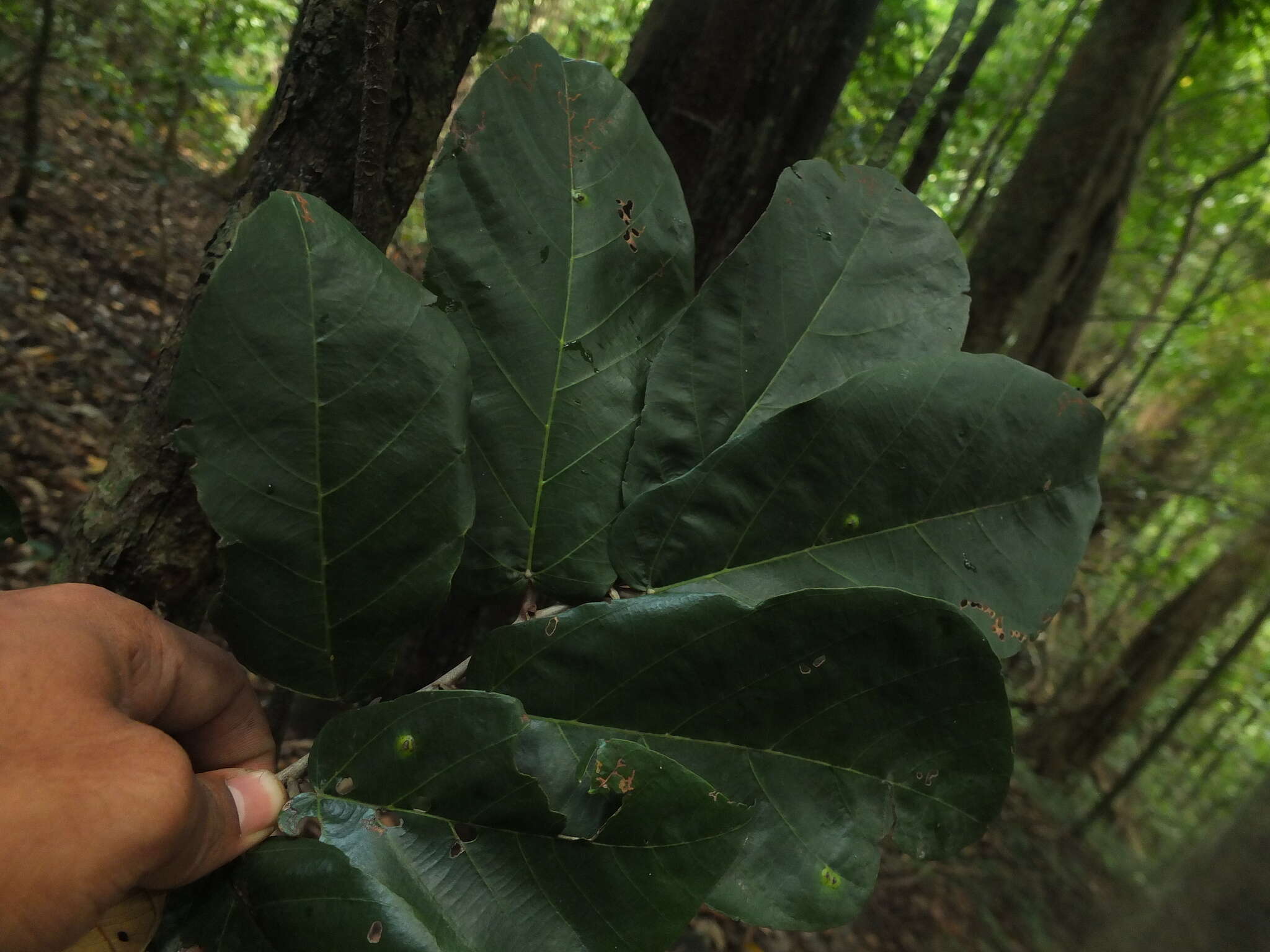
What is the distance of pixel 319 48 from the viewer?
0.88 m

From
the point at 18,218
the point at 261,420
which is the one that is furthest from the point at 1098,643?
the point at 18,218

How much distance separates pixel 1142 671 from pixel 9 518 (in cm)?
660

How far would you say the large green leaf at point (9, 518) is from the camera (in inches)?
29.4

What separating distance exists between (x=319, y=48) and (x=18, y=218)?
4481mm

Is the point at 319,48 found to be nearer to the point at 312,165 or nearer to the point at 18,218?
the point at 312,165

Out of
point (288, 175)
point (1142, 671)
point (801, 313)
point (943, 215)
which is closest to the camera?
point (801, 313)

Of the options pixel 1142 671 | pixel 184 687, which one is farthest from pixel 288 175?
pixel 1142 671

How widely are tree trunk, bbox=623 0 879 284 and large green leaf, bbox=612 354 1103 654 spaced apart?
0.79 metres

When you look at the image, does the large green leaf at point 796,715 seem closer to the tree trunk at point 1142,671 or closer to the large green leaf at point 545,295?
the large green leaf at point 545,295

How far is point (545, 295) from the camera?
27.5 inches

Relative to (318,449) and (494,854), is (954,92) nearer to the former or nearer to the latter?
(318,449)

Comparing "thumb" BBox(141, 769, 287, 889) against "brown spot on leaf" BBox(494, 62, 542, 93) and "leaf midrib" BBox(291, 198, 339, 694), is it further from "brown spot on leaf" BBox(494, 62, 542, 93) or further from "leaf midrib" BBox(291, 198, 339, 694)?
"brown spot on leaf" BBox(494, 62, 542, 93)

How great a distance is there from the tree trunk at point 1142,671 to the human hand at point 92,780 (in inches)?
240

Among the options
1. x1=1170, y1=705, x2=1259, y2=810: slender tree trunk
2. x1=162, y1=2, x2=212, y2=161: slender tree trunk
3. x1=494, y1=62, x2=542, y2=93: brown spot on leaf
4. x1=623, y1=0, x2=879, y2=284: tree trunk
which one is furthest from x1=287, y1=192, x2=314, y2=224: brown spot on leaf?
x1=1170, y1=705, x2=1259, y2=810: slender tree trunk
